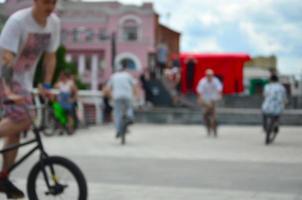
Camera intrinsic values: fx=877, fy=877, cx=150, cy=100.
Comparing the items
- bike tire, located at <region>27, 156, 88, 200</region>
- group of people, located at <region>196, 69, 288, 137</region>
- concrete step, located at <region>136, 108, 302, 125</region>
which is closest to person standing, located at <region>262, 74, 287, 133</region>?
group of people, located at <region>196, 69, 288, 137</region>

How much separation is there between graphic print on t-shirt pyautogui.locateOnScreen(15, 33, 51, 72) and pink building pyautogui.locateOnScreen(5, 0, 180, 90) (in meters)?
77.0

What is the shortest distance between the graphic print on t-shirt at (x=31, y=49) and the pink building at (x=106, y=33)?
76997 mm

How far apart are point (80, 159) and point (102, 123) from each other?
1531cm

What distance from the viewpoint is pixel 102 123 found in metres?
28.0

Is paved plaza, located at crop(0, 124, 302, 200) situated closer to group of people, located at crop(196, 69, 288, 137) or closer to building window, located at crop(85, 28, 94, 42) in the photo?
group of people, located at crop(196, 69, 288, 137)

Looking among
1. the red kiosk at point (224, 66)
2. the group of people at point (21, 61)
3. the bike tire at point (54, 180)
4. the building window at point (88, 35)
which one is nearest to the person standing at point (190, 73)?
the red kiosk at point (224, 66)

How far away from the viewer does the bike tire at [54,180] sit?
6051 millimetres

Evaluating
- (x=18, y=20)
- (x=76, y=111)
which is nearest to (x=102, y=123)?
(x=76, y=111)

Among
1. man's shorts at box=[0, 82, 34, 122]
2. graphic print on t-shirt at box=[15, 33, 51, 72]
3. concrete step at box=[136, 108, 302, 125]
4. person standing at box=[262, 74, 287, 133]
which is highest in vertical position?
graphic print on t-shirt at box=[15, 33, 51, 72]

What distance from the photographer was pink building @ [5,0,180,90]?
85062mm

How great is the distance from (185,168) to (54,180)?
17.5 ft

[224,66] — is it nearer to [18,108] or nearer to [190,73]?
[190,73]

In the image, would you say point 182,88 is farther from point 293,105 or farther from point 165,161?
point 165,161

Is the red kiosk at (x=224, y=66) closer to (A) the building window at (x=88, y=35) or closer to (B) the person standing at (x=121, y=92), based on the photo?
(B) the person standing at (x=121, y=92)
